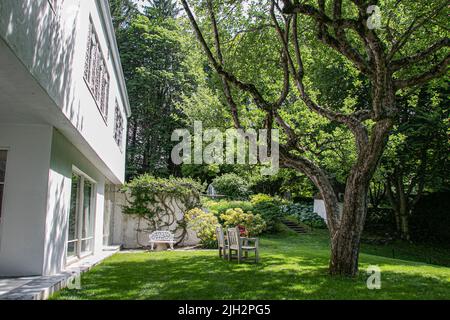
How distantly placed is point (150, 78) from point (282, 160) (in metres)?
24.8

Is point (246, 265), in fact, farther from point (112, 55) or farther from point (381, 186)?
point (381, 186)

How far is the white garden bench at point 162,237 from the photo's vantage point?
16.4m

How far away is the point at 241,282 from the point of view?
7.94 metres

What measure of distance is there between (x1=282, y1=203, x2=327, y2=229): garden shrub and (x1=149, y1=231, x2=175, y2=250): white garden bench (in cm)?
1021

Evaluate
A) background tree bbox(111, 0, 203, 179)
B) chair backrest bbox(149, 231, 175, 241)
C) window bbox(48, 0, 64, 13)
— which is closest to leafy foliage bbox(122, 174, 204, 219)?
chair backrest bbox(149, 231, 175, 241)

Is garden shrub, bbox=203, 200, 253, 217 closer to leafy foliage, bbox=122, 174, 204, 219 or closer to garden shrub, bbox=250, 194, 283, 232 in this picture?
garden shrub, bbox=250, 194, 283, 232

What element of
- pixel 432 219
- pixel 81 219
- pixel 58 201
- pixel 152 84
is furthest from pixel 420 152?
pixel 152 84

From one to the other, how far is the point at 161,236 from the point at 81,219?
599 cm

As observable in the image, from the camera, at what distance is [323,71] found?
23.2m

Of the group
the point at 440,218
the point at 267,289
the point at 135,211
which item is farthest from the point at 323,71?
the point at 267,289

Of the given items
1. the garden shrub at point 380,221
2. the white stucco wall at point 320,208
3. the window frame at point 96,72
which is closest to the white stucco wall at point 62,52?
the window frame at point 96,72

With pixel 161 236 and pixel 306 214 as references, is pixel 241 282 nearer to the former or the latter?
pixel 161 236

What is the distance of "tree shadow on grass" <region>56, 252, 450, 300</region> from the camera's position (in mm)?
6746

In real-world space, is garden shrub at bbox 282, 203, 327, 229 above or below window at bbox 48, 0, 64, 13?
below
